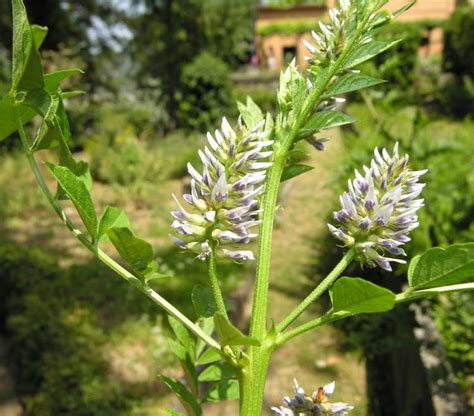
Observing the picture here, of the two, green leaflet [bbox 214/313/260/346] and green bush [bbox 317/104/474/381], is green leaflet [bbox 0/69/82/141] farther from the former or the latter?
green bush [bbox 317/104/474/381]

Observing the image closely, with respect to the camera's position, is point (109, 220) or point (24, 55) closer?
point (24, 55)

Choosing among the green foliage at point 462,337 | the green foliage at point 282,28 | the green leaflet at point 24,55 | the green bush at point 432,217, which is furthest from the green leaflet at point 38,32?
the green foliage at point 282,28

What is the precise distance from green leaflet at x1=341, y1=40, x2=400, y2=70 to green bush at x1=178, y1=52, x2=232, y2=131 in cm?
1401

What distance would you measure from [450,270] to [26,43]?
466mm

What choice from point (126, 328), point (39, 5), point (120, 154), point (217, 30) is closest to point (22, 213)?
point (120, 154)

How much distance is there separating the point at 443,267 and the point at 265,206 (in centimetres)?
19

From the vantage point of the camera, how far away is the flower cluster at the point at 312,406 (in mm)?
607

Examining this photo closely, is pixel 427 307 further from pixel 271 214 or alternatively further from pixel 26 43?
pixel 26 43

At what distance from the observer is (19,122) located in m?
0.64

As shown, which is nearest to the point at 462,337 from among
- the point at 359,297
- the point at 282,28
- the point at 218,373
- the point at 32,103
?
the point at 218,373

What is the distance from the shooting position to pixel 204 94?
47.9 ft

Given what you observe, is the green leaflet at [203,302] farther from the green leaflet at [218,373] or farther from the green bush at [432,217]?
the green bush at [432,217]

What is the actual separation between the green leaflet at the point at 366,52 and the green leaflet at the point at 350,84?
1 centimetres

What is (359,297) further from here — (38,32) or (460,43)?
(460,43)
